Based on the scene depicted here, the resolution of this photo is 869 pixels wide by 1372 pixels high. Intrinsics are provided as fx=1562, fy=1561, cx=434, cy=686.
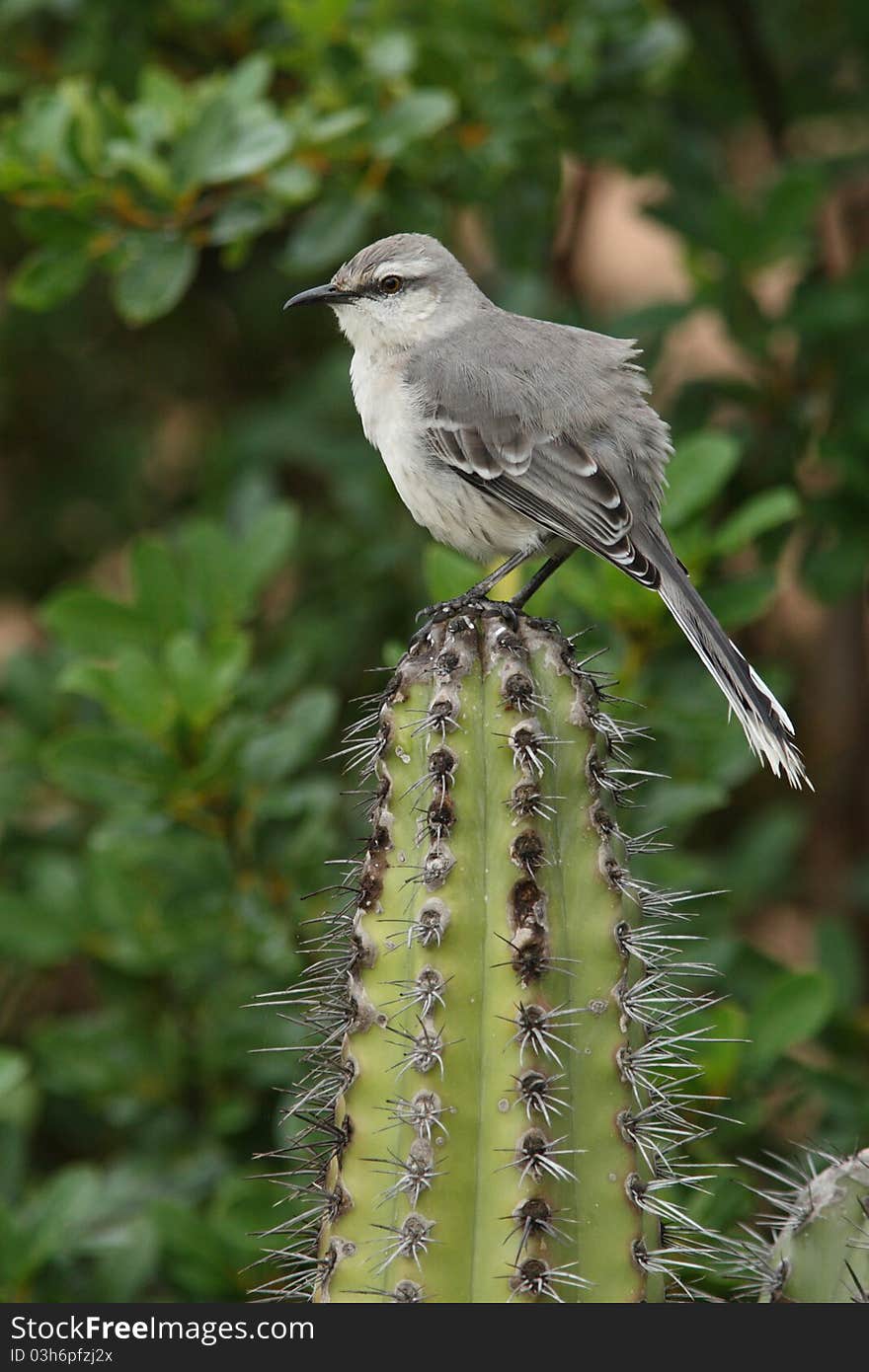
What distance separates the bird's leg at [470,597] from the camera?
2658mm

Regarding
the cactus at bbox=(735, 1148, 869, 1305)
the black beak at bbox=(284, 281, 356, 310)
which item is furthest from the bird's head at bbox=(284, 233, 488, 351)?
the cactus at bbox=(735, 1148, 869, 1305)

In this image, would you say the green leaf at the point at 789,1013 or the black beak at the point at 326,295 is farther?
the black beak at the point at 326,295

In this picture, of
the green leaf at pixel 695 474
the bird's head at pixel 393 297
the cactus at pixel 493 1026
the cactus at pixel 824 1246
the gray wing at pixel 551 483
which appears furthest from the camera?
the bird's head at pixel 393 297

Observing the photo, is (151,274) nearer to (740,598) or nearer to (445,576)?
(445,576)

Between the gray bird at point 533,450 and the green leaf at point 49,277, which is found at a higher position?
the green leaf at point 49,277

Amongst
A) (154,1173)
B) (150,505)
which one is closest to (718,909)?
(154,1173)

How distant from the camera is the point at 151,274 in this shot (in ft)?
11.7

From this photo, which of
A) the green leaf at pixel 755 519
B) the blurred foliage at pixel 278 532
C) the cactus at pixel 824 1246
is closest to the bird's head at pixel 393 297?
the blurred foliage at pixel 278 532

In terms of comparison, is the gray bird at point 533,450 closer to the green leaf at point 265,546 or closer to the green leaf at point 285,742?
the green leaf at point 265,546

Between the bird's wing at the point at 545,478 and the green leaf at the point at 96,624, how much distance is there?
0.91 meters

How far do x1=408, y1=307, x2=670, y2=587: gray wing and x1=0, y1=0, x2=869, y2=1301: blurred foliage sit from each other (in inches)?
8.3

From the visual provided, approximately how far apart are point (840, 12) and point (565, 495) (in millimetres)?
2440

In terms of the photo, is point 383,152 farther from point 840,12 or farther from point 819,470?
point 840,12

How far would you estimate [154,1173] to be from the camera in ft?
12.5
